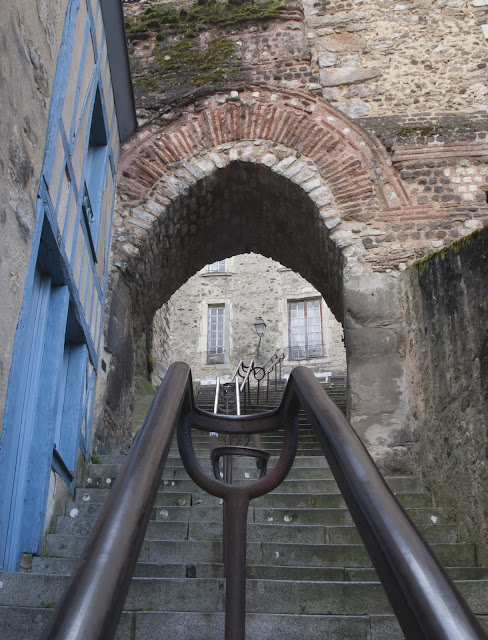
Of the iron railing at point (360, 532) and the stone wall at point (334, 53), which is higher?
the stone wall at point (334, 53)

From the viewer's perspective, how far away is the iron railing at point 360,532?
72 cm

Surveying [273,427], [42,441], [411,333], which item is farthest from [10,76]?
[411,333]

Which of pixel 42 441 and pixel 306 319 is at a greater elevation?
pixel 306 319

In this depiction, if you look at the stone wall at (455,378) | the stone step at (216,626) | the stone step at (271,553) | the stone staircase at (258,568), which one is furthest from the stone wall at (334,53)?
the stone step at (216,626)

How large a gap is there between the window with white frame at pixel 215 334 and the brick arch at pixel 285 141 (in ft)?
29.5

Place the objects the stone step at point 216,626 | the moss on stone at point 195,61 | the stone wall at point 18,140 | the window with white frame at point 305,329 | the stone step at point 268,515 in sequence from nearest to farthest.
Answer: the stone step at point 216,626, the stone wall at point 18,140, the stone step at point 268,515, the moss on stone at point 195,61, the window with white frame at point 305,329

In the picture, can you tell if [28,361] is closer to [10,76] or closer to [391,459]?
[10,76]

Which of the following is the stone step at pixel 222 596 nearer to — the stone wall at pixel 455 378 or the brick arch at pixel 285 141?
the stone wall at pixel 455 378

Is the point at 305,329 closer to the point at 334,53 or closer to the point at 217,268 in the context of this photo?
the point at 217,268

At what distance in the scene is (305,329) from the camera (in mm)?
14875

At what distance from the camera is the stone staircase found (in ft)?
7.25

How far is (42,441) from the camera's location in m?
3.35

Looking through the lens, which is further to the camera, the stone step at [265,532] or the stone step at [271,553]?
the stone step at [265,532]

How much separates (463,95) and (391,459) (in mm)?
3585
